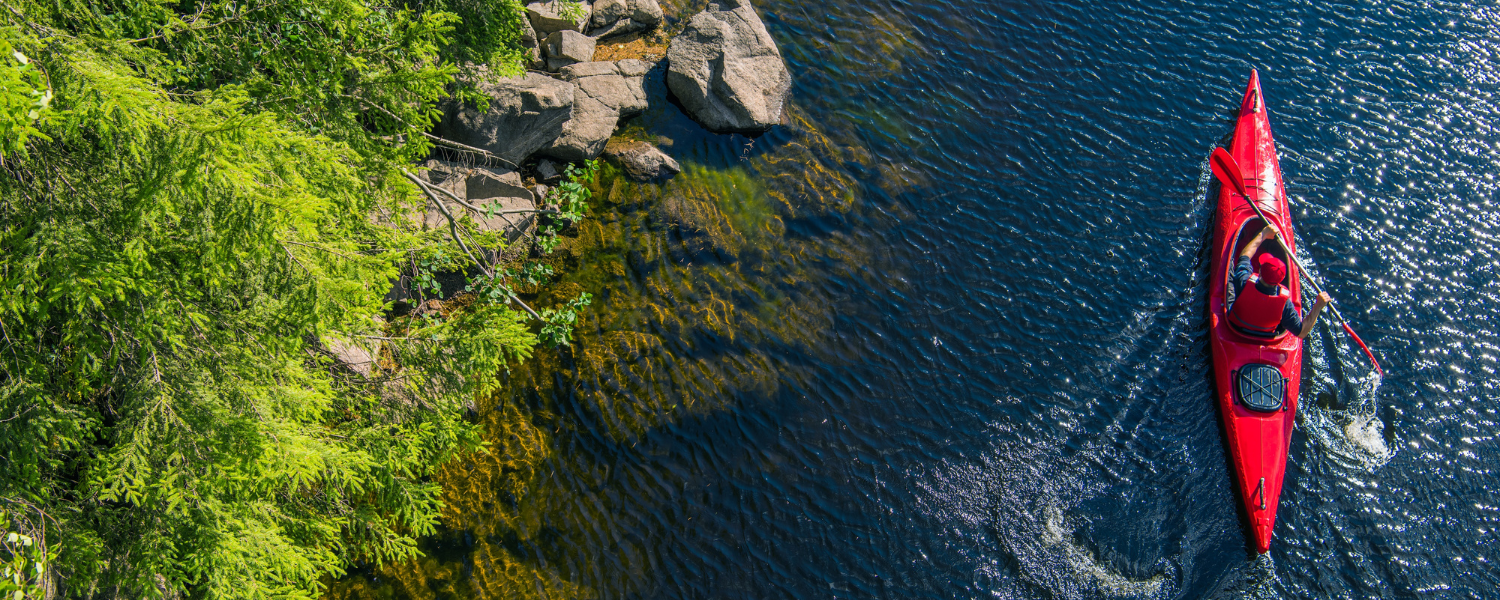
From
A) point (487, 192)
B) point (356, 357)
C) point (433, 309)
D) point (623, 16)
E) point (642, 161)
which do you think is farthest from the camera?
point (623, 16)

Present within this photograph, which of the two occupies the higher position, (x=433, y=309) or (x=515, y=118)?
(x=515, y=118)

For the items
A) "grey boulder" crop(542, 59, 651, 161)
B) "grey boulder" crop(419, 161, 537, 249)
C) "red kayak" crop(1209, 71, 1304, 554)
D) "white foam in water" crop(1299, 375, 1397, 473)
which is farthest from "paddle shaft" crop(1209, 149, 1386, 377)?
"grey boulder" crop(419, 161, 537, 249)

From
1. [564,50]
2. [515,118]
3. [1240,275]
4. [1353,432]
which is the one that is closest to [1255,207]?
[1240,275]

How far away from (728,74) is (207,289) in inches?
363

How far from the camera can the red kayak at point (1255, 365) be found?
1080 centimetres

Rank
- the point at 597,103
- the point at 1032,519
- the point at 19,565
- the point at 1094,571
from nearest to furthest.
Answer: the point at 19,565 → the point at 1094,571 → the point at 1032,519 → the point at 597,103

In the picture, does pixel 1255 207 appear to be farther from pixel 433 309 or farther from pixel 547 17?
pixel 433 309

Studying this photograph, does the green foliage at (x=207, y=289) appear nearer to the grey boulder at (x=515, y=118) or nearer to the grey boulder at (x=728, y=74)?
the grey boulder at (x=515, y=118)

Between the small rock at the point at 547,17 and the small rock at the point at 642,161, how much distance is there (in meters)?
2.56

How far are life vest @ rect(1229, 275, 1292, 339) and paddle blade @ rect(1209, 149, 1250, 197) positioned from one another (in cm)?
Answer: 241

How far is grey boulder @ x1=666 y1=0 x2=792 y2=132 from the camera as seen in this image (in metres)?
13.6

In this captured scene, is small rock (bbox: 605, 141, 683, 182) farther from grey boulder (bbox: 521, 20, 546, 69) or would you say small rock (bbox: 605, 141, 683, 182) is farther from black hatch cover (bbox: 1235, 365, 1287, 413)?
black hatch cover (bbox: 1235, 365, 1287, 413)

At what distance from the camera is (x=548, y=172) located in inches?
487

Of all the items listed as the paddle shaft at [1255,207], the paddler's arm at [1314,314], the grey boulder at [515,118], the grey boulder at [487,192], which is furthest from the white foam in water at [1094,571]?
the grey boulder at [515,118]
